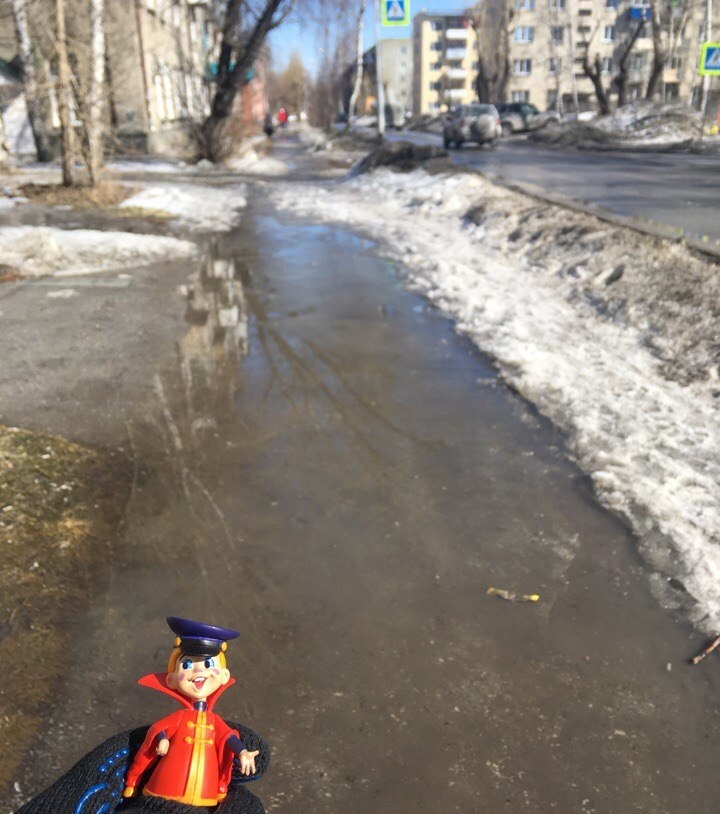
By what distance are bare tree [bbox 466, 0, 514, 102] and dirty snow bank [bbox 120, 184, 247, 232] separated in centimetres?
4132

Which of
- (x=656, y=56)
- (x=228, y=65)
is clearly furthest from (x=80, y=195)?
(x=656, y=56)

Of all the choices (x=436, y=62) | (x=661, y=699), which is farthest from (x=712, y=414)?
(x=436, y=62)

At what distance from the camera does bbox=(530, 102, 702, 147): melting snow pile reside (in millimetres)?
29562

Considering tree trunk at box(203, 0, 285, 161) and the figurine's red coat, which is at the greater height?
tree trunk at box(203, 0, 285, 161)

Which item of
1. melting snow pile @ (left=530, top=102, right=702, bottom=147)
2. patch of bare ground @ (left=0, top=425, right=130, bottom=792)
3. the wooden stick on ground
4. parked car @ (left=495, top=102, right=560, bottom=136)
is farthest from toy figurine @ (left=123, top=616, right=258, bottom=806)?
parked car @ (left=495, top=102, right=560, bottom=136)

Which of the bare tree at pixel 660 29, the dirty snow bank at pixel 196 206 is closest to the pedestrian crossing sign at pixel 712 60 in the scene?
the bare tree at pixel 660 29

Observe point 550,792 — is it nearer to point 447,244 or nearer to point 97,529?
point 97,529

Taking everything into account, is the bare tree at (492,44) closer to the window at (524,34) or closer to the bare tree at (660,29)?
the bare tree at (660,29)

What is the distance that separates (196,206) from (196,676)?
12814mm

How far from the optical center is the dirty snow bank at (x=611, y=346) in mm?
3281

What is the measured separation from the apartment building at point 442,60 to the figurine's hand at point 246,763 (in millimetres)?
96420

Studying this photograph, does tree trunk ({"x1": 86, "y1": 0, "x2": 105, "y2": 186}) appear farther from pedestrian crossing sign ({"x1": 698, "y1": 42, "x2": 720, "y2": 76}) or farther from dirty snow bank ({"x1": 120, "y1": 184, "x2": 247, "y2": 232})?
Result: pedestrian crossing sign ({"x1": 698, "y1": 42, "x2": 720, "y2": 76})

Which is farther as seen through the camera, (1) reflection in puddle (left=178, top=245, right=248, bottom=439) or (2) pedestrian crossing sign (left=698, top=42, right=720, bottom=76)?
(2) pedestrian crossing sign (left=698, top=42, right=720, bottom=76)

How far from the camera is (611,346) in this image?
5484 mm
